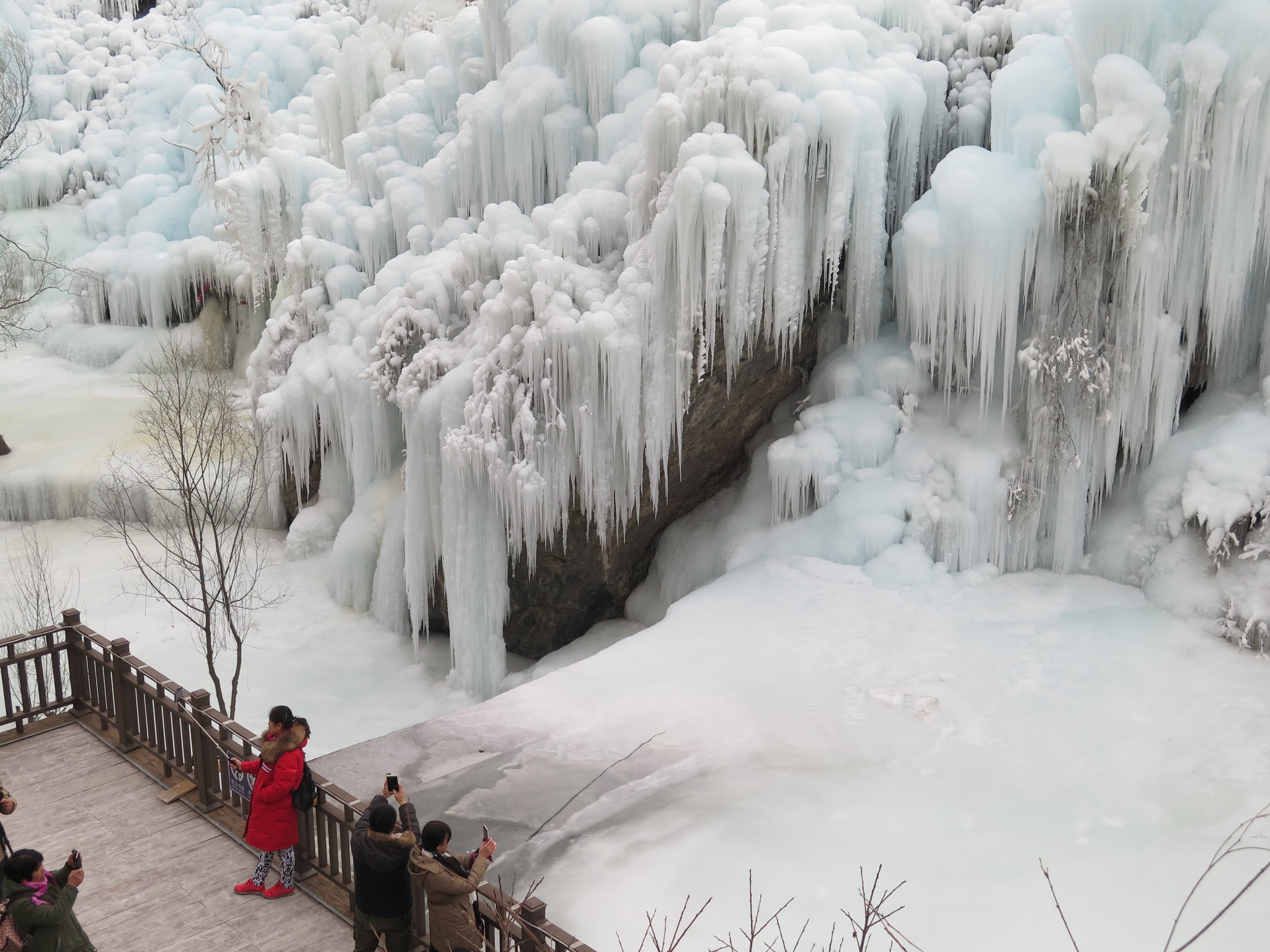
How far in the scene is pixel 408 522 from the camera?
1212 centimetres

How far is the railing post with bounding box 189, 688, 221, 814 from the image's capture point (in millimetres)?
7109

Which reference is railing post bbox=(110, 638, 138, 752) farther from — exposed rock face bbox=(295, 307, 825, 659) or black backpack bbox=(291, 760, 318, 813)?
exposed rock face bbox=(295, 307, 825, 659)

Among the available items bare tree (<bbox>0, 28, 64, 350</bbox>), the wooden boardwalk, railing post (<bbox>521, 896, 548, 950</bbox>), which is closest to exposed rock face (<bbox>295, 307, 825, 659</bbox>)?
the wooden boardwalk

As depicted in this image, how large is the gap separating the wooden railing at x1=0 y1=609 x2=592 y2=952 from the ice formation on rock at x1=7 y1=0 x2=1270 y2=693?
156 inches

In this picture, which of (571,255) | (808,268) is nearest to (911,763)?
(808,268)

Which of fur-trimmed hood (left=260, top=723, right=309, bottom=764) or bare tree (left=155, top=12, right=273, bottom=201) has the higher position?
bare tree (left=155, top=12, right=273, bottom=201)

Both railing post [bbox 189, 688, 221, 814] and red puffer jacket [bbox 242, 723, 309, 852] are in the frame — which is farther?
railing post [bbox 189, 688, 221, 814]

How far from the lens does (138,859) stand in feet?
22.0

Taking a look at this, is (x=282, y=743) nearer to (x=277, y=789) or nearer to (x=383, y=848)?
(x=277, y=789)

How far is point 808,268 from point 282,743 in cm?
690

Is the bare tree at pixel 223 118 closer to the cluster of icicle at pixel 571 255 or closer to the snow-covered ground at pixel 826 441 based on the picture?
the snow-covered ground at pixel 826 441

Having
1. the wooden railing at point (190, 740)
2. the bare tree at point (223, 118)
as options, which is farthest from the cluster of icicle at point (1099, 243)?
the bare tree at point (223, 118)

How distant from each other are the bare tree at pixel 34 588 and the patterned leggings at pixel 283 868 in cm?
714

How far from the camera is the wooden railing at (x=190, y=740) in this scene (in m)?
5.26
